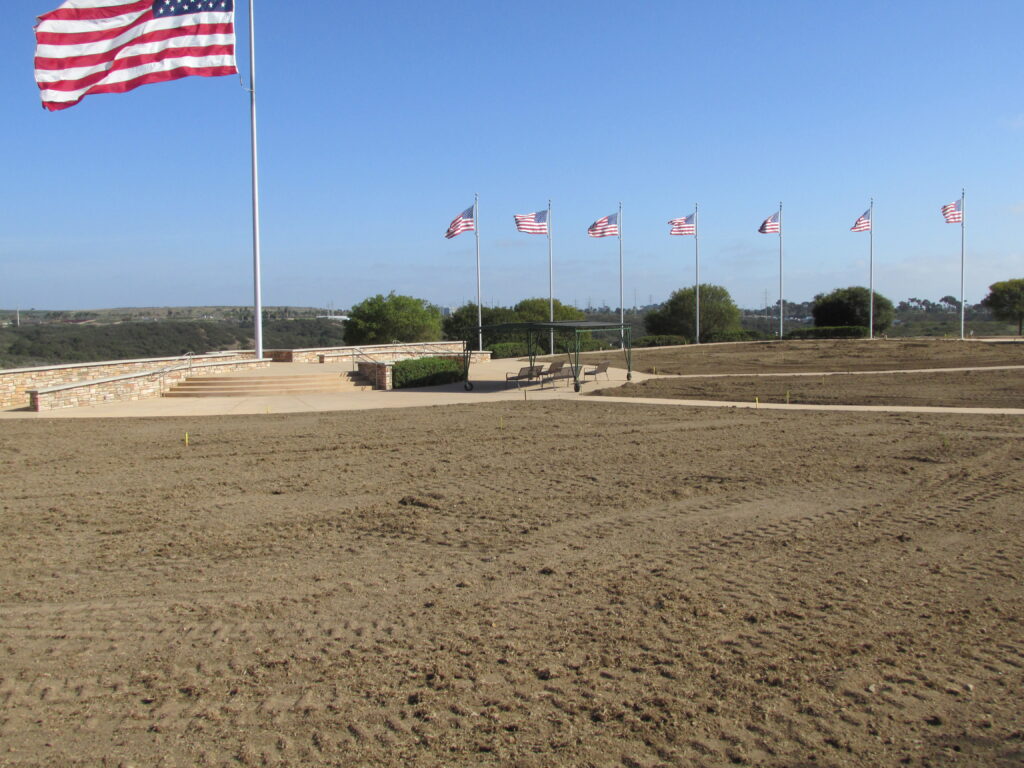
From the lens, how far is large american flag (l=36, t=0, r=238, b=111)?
49.8ft

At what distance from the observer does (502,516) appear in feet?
27.3

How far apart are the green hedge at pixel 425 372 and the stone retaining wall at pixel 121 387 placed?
16.5 feet

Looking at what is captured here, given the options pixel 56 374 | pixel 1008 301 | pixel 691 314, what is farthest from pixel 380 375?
pixel 1008 301

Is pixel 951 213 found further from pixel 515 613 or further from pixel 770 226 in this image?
pixel 515 613

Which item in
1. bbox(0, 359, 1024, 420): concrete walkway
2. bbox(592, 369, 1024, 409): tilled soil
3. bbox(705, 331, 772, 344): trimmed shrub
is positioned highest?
bbox(705, 331, 772, 344): trimmed shrub

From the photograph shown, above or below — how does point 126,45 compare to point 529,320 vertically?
above

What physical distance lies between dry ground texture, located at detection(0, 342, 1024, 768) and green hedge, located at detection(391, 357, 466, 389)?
45.0ft

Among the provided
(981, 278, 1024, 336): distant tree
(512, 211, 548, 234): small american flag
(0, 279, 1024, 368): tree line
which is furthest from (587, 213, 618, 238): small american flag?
(981, 278, 1024, 336): distant tree

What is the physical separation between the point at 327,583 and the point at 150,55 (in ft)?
48.7

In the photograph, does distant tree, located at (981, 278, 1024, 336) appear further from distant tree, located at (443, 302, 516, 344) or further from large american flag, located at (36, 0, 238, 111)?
large american flag, located at (36, 0, 238, 111)

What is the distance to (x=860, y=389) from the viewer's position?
2189 cm

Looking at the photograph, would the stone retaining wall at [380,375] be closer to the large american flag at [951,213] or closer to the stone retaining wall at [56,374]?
the stone retaining wall at [56,374]

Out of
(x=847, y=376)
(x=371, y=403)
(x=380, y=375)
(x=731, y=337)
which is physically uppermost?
(x=731, y=337)

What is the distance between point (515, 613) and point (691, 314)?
180 feet
